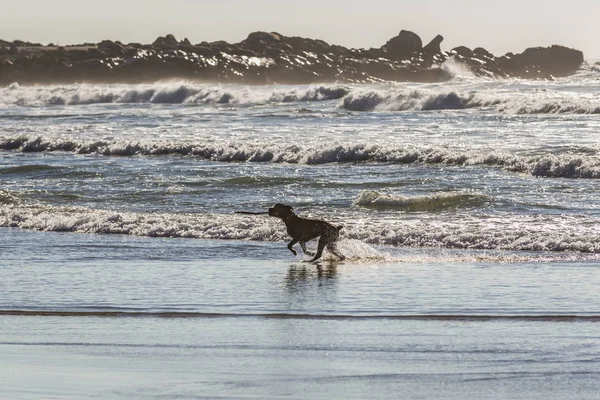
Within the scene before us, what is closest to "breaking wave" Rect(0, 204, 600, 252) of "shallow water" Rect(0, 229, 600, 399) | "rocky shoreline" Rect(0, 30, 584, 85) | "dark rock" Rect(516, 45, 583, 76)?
"shallow water" Rect(0, 229, 600, 399)

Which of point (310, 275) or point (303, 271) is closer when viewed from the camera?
point (310, 275)

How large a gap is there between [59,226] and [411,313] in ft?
30.3

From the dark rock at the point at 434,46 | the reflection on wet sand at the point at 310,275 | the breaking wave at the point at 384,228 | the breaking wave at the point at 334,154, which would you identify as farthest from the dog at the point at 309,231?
the dark rock at the point at 434,46

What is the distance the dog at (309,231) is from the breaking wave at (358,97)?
3328 centimetres

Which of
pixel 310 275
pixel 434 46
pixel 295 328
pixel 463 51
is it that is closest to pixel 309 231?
pixel 310 275

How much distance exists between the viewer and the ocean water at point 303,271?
7366mm

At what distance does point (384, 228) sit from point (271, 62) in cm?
13858

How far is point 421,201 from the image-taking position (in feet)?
63.9

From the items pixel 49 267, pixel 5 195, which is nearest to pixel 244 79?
pixel 5 195

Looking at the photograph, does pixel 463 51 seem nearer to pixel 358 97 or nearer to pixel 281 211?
pixel 358 97

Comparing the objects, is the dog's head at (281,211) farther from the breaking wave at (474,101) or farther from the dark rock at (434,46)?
the dark rock at (434,46)

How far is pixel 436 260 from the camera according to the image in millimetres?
13391

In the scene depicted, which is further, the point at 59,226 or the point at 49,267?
the point at 59,226

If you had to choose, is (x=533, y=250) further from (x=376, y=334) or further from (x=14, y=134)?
(x=14, y=134)
